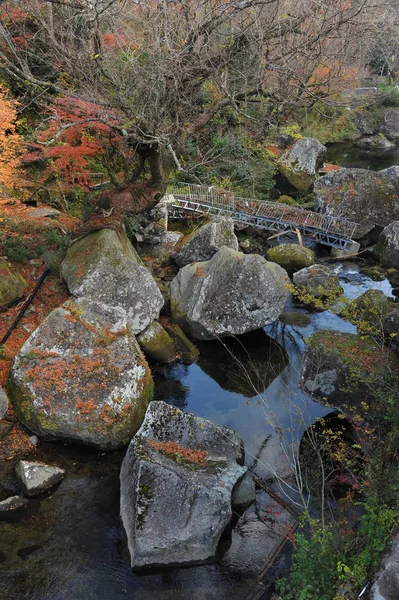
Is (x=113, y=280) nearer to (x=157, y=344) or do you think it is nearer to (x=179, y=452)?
(x=157, y=344)

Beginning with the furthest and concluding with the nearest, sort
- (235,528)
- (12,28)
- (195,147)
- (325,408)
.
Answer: (195,147) → (12,28) → (325,408) → (235,528)

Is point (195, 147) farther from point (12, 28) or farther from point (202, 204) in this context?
point (12, 28)

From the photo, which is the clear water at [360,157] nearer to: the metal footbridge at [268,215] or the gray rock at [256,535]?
the metal footbridge at [268,215]

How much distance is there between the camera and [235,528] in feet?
34.7

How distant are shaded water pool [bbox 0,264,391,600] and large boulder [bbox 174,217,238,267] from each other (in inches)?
241

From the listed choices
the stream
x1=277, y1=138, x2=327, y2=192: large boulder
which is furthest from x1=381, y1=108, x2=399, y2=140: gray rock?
the stream

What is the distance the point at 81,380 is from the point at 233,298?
22.1 feet

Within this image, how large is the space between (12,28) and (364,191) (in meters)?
20.1

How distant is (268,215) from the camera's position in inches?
1025

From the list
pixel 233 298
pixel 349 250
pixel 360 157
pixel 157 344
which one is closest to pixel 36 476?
pixel 157 344

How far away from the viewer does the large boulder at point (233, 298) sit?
16.9m

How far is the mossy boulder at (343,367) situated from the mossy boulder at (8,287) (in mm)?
10623

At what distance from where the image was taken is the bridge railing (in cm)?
2511

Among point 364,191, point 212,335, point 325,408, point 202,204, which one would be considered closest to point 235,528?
point 325,408
